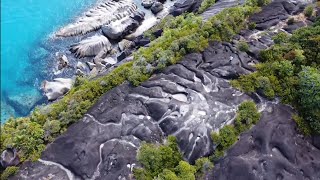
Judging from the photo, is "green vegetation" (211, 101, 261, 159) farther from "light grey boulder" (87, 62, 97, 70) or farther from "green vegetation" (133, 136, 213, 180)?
"light grey boulder" (87, 62, 97, 70)

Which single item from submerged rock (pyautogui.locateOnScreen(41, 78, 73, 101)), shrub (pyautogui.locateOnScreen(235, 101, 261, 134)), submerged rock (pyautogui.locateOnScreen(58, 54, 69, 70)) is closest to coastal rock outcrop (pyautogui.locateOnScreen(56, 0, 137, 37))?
submerged rock (pyautogui.locateOnScreen(58, 54, 69, 70))

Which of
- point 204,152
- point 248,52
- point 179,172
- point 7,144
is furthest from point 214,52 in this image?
point 7,144

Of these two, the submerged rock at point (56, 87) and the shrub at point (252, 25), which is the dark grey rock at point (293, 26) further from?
the submerged rock at point (56, 87)

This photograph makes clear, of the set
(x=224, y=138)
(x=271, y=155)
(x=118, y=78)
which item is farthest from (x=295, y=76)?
(x=118, y=78)

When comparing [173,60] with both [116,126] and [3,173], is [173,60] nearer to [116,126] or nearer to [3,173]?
[116,126]

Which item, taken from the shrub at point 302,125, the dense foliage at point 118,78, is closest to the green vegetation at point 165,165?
the dense foliage at point 118,78

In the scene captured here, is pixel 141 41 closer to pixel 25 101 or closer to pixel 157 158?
pixel 25 101

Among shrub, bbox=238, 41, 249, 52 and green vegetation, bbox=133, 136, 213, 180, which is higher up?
shrub, bbox=238, 41, 249, 52
